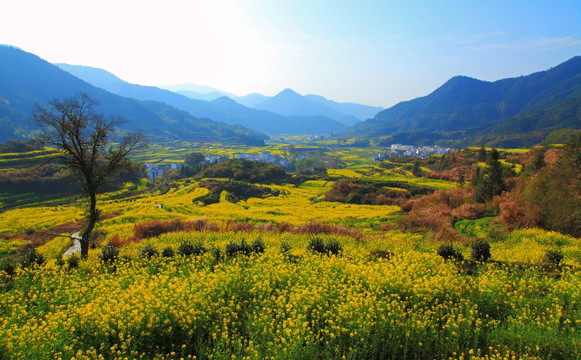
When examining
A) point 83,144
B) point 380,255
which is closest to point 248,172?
point 83,144

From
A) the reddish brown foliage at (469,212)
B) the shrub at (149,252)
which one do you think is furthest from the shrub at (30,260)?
the reddish brown foliage at (469,212)

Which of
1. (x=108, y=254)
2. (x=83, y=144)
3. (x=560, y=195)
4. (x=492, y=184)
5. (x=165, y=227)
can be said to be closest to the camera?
(x=108, y=254)

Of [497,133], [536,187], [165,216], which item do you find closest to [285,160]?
[165,216]

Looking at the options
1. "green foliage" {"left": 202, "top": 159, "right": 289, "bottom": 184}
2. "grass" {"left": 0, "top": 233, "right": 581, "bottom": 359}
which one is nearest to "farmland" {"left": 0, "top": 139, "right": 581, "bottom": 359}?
"grass" {"left": 0, "top": 233, "right": 581, "bottom": 359}

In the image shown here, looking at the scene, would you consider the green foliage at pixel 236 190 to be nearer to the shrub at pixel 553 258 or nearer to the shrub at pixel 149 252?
the shrub at pixel 149 252

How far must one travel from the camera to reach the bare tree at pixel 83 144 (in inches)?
611

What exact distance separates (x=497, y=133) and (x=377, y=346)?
229 metres

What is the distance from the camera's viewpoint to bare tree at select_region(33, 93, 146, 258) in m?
15.5

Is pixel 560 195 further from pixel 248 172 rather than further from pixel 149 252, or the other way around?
pixel 248 172

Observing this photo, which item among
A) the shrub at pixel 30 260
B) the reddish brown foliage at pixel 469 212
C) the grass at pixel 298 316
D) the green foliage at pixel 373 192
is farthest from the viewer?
the green foliage at pixel 373 192

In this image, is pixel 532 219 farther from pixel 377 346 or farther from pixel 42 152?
pixel 42 152

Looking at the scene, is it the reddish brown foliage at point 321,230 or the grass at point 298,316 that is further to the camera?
the reddish brown foliage at point 321,230

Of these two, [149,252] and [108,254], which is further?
[149,252]

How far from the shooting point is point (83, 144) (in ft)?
53.2
